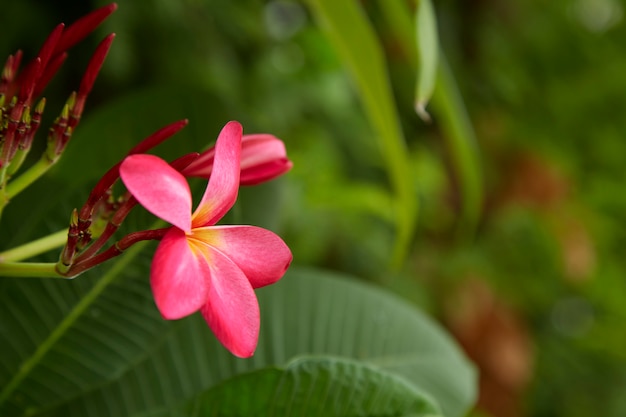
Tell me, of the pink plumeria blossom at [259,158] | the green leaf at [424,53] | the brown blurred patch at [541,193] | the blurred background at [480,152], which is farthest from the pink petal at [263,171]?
the brown blurred patch at [541,193]

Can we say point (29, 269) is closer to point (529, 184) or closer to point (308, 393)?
point (308, 393)

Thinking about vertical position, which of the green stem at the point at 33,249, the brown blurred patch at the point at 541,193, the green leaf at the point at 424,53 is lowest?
the brown blurred patch at the point at 541,193

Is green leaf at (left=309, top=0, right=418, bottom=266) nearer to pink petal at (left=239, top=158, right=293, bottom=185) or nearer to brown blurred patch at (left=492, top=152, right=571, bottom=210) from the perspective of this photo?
pink petal at (left=239, top=158, right=293, bottom=185)

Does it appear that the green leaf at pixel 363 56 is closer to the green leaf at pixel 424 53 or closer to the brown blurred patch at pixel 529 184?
the green leaf at pixel 424 53

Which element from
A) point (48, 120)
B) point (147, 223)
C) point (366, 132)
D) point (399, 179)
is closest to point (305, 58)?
point (366, 132)

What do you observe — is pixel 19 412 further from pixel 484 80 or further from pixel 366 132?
pixel 484 80

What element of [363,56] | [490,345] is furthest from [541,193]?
[363,56]
